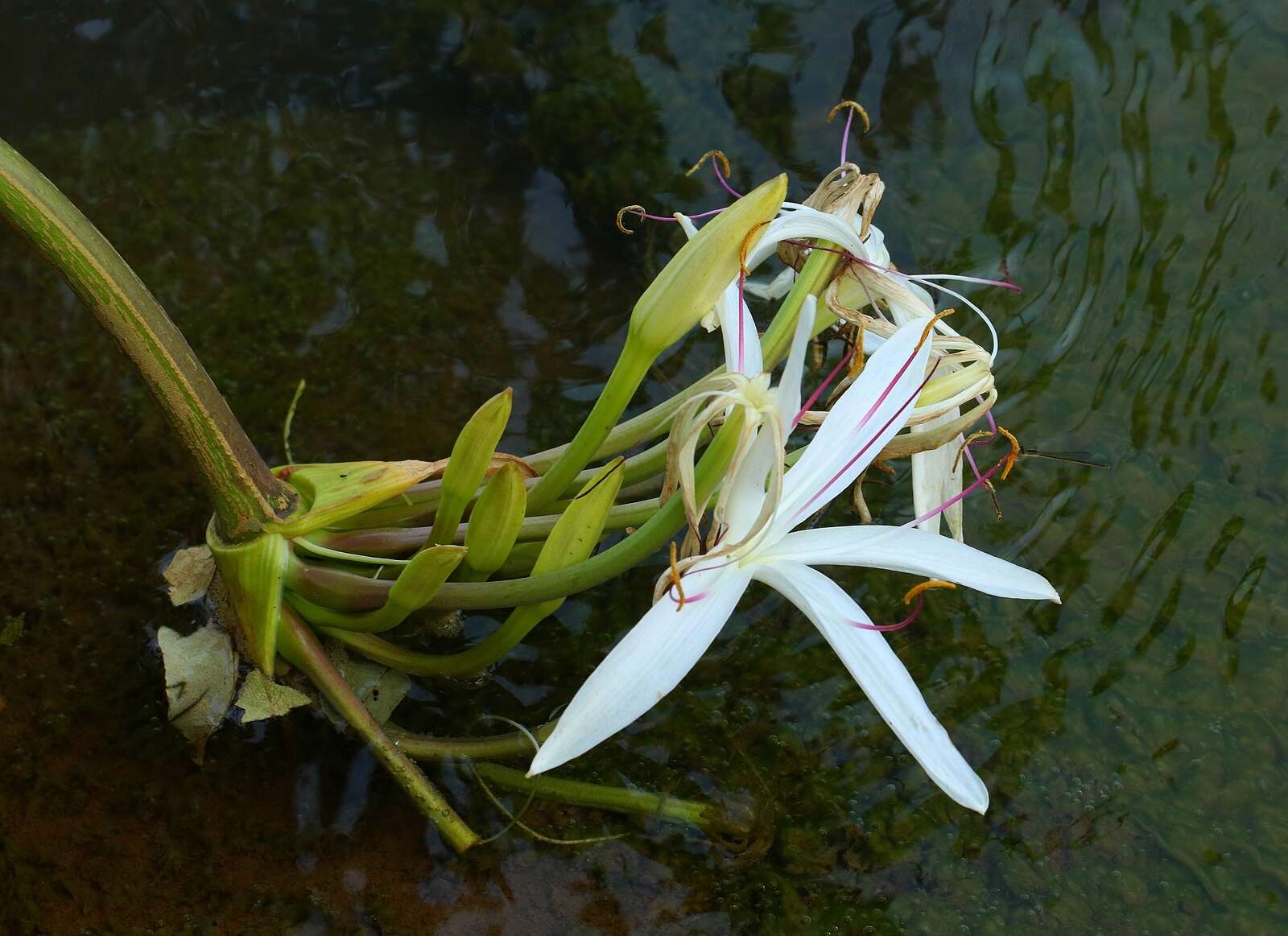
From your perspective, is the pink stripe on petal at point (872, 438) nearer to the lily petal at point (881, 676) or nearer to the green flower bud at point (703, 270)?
the lily petal at point (881, 676)

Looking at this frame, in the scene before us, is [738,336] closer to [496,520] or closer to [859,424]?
[859,424]

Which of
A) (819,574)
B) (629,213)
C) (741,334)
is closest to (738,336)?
(741,334)

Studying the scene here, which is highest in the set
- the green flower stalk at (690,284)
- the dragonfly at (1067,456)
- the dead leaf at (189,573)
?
the green flower stalk at (690,284)

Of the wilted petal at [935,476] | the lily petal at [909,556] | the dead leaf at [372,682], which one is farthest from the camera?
the dead leaf at [372,682]

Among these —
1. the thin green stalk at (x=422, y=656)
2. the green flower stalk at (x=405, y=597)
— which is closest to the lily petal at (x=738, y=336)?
the green flower stalk at (x=405, y=597)

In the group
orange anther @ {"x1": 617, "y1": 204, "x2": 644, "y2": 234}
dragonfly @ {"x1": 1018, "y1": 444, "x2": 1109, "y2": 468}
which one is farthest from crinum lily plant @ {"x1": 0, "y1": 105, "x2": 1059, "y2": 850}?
dragonfly @ {"x1": 1018, "y1": 444, "x2": 1109, "y2": 468}

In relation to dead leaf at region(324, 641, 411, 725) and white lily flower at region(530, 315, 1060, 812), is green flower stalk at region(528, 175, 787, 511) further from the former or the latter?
dead leaf at region(324, 641, 411, 725)
